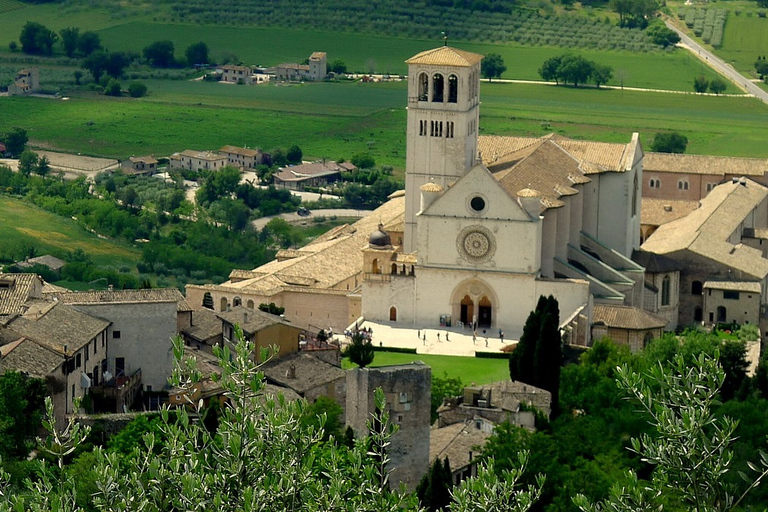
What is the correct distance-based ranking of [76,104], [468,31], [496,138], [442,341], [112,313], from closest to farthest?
[112,313], [442,341], [496,138], [76,104], [468,31]

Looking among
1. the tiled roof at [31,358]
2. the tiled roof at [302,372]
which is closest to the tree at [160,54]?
the tiled roof at [302,372]

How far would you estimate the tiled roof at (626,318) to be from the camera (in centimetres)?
8112

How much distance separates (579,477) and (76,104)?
129 meters

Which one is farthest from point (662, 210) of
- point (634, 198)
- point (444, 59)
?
point (444, 59)

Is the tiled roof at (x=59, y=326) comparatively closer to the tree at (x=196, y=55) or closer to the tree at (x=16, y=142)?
the tree at (x=16, y=142)

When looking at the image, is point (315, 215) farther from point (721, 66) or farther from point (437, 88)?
point (721, 66)

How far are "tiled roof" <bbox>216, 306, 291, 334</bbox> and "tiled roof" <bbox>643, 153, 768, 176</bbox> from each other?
38107 mm

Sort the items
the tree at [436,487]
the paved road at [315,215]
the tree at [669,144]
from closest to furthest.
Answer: the tree at [436,487]
the paved road at [315,215]
the tree at [669,144]

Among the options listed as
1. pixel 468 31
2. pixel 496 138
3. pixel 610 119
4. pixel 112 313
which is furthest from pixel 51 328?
pixel 468 31

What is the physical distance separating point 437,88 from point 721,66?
336 ft

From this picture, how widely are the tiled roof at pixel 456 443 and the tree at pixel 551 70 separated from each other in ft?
388

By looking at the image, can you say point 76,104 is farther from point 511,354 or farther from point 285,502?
point 285,502

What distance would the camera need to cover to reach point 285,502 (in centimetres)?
3356

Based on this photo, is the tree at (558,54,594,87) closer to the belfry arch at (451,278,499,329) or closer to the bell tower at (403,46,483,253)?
the bell tower at (403,46,483,253)
